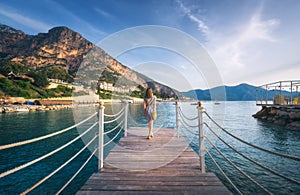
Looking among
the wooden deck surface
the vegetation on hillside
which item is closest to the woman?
the wooden deck surface

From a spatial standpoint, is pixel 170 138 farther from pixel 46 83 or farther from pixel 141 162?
pixel 46 83

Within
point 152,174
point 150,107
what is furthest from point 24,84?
point 152,174

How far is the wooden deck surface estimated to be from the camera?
2.29 metres

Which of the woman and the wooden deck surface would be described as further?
the woman

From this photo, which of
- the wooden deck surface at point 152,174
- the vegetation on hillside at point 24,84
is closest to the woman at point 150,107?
the wooden deck surface at point 152,174

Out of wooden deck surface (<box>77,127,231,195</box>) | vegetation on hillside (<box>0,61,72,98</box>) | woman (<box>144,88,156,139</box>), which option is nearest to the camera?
wooden deck surface (<box>77,127,231,195</box>)

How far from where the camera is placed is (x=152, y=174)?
2.77 m

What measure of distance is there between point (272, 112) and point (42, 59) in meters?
124

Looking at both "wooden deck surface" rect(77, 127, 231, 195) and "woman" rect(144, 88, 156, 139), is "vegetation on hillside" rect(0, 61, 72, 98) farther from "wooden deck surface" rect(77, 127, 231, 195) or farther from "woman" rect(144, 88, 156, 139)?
"wooden deck surface" rect(77, 127, 231, 195)

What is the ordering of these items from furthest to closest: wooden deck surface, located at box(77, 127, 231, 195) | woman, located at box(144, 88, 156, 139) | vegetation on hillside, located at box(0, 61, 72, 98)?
vegetation on hillside, located at box(0, 61, 72, 98) < woman, located at box(144, 88, 156, 139) < wooden deck surface, located at box(77, 127, 231, 195)

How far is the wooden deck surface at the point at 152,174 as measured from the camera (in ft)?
7.50

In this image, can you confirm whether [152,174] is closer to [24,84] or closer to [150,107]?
[150,107]

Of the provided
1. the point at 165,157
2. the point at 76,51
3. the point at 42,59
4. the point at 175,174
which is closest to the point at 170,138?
the point at 165,157

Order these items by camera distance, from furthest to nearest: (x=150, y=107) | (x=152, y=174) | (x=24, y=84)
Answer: (x=24, y=84)
(x=150, y=107)
(x=152, y=174)
